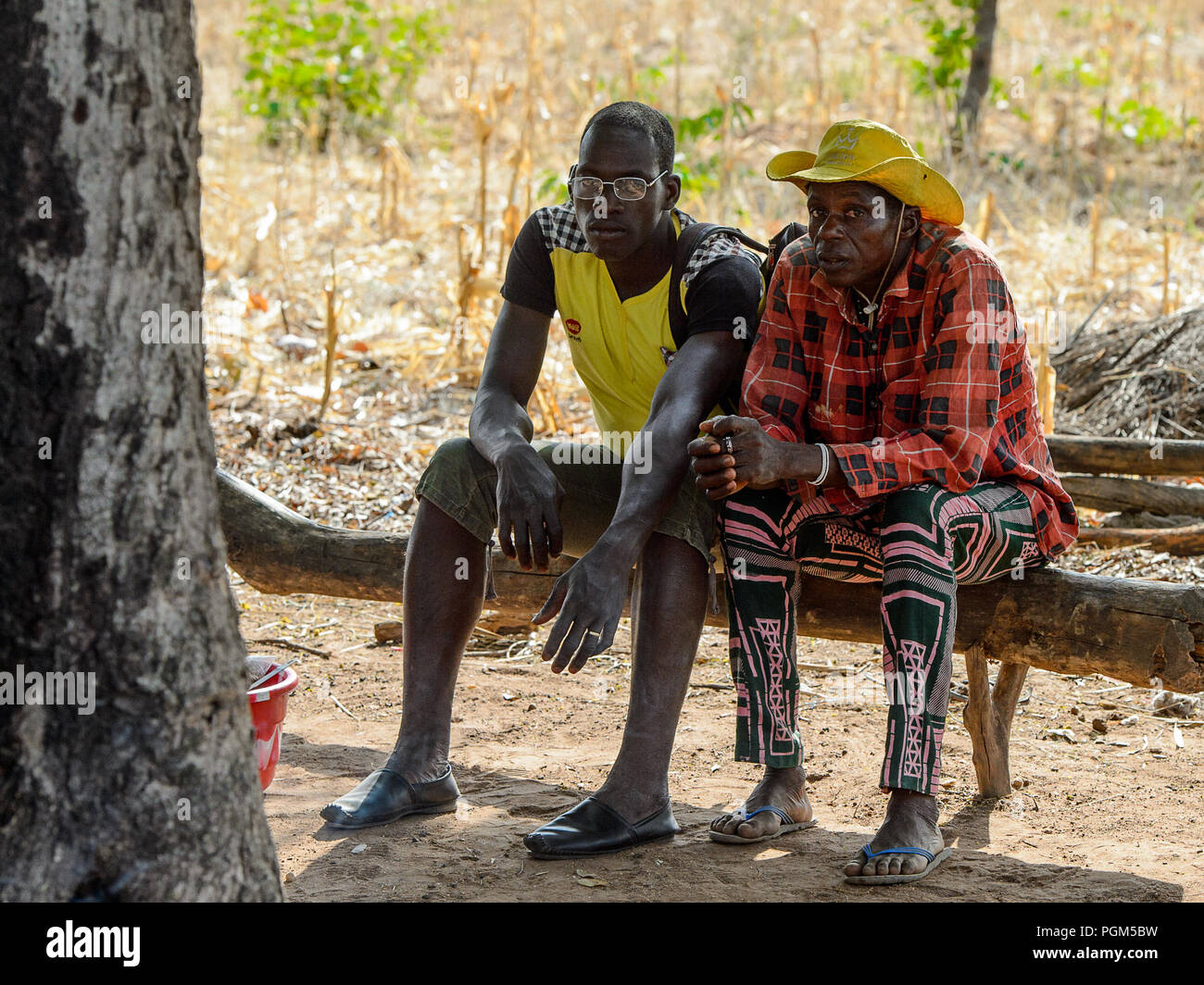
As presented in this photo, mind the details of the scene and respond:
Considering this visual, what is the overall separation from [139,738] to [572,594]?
0.99 metres

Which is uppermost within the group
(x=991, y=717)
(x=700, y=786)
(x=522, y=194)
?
(x=522, y=194)

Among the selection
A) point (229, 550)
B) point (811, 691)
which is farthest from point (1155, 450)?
point (229, 550)

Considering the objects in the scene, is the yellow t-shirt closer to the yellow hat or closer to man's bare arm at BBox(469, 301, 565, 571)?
man's bare arm at BBox(469, 301, 565, 571)

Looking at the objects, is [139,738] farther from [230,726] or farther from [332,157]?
[332,157]

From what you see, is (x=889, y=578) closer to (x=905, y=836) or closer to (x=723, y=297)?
(x=905, y=836)

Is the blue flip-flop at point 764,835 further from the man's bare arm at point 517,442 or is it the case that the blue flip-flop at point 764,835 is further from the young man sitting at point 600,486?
the man's bare arm at point 517,442

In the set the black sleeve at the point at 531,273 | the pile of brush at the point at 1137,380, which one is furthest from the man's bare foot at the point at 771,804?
the pile of brush at the point at 1137,380

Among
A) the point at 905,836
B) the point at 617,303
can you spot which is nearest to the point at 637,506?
the point at 617,303

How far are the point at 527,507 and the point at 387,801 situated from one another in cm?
72

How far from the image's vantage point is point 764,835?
277cm

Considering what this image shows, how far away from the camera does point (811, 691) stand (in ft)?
12.7

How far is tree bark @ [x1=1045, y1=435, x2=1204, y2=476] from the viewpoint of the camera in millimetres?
4445

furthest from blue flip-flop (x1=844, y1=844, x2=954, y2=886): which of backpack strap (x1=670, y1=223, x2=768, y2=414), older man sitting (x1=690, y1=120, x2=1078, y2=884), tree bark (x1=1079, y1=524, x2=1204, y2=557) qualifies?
tree bark (x1=1079, y1=524, x2=1204, y2=557)
